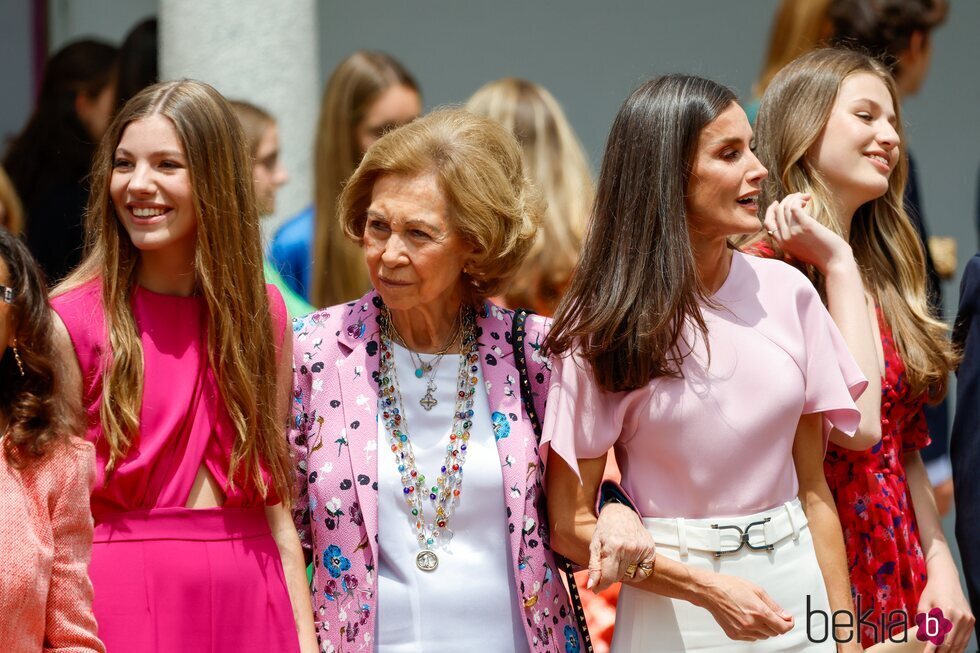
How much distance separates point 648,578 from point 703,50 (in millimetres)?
4896

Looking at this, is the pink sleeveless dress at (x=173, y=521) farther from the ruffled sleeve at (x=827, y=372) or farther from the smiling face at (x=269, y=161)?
the smiling face at (x=269, y=161)

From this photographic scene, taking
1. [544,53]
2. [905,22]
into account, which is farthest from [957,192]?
[905,22]

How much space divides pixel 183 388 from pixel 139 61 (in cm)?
297

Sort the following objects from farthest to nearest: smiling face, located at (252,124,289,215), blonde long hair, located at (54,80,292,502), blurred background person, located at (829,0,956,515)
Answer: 1. smiling face, located at (252,124,289,215)
2. blurred background person, located at (829,0,956,515)
3. blonde long hair, located at (54,80,292,502)

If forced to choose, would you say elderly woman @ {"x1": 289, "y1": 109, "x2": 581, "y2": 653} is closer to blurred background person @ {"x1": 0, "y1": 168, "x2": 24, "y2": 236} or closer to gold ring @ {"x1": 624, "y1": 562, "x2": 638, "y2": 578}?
gold ring @ {"x1": 624, "y1": 562, "x2": 638, "y2": 578}

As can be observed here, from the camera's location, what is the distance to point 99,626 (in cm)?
338

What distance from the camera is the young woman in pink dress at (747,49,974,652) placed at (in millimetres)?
3922

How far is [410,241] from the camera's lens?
3623 mm

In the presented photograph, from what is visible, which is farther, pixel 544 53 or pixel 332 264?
pixel 544 53

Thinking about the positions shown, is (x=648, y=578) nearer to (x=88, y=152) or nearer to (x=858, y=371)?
(x=858, y=371)

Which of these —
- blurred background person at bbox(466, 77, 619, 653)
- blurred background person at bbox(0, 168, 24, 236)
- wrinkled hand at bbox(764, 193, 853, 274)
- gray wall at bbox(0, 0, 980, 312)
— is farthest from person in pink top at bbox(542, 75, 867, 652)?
gray wall at bbox(0, 0, 980, 312)

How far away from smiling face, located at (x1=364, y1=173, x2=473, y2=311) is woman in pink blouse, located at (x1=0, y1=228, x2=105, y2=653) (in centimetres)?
78

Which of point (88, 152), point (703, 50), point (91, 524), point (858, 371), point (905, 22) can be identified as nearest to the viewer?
point (91, 524)

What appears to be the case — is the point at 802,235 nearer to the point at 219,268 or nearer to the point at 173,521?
the point at 219,268
